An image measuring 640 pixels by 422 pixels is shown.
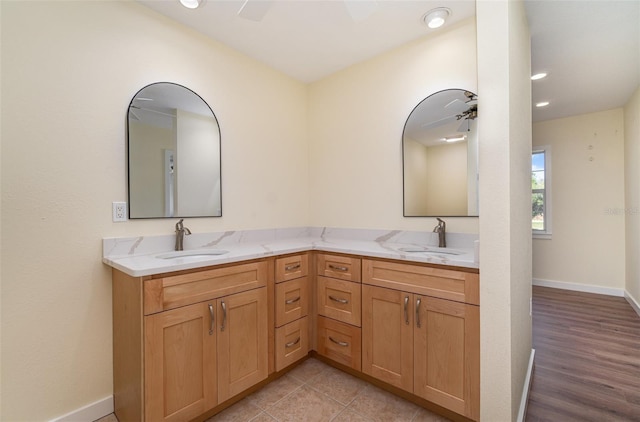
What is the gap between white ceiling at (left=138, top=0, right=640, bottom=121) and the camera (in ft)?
6.18

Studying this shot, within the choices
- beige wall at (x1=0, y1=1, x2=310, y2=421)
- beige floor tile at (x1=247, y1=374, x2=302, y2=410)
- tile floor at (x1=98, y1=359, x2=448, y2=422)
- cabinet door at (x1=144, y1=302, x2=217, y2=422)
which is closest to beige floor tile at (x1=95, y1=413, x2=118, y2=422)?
tile floor at (x1=98, y1=359, x2=448, y2=422)

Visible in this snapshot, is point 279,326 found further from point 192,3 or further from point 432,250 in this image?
point 192,3

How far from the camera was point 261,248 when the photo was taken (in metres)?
2.10

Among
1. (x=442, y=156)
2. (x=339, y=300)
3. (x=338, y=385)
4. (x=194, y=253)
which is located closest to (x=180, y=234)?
(x=194, y=253)

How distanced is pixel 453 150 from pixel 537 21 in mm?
1007

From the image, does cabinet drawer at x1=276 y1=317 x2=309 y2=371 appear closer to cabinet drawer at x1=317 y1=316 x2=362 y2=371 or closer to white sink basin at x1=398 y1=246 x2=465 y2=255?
cabinet drawer at x1=317 y1=316 x2=362 y2=371

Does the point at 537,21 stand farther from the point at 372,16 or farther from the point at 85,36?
the point at 85,36

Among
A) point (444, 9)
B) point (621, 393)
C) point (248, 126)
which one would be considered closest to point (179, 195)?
point (248, 126)

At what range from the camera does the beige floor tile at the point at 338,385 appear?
1.86 metres

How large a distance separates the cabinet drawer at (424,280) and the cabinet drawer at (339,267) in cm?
7

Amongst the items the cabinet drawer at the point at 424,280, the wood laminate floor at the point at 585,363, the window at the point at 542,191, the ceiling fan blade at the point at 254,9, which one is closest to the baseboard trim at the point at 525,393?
the wood laminate floor at the point at 585,363

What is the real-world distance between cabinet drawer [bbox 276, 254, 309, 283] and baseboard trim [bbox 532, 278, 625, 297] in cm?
418

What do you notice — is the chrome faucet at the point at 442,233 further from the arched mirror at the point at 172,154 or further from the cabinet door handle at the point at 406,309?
the arched mirror at the point at 172,154

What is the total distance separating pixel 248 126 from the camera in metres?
2.53
